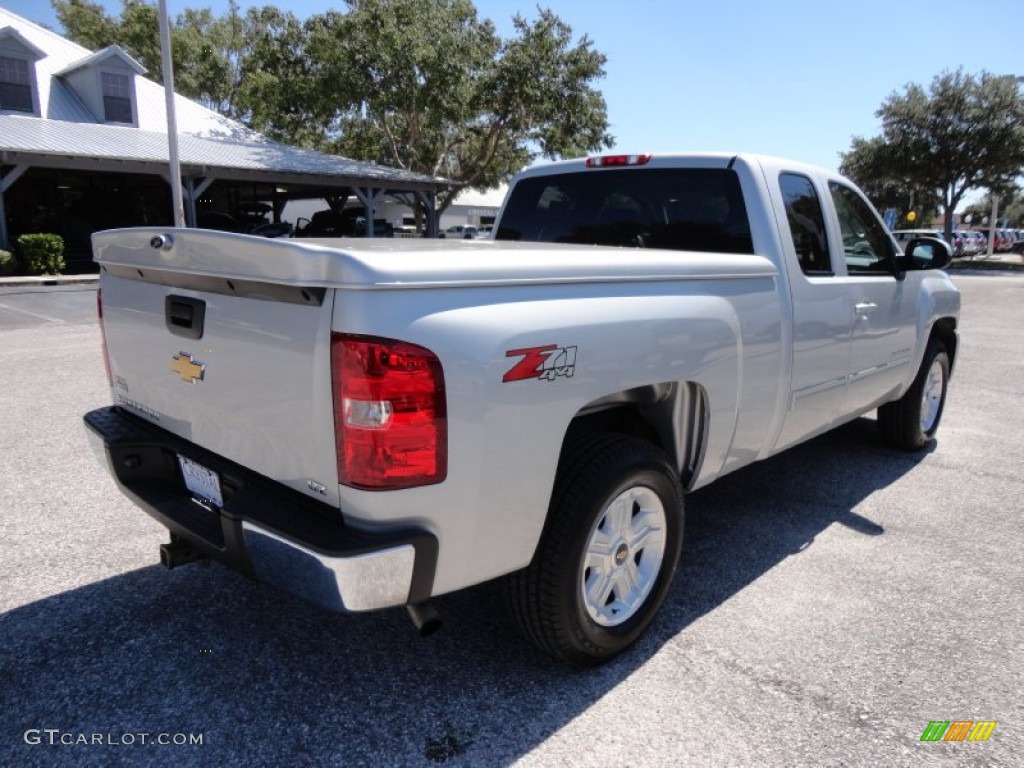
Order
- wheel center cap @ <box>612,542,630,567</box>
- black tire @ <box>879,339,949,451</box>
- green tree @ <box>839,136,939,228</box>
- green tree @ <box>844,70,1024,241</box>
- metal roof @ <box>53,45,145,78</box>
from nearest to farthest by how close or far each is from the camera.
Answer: wheel center cap @ <box>612,542,630,567</box> → black tire @ <box>879,339,949,451</box> → metal roof @ <box>53,45,145,78</box> → green tree @ <box>844,70,1024,241</box> → green tree @ <box>839,136,939,228</box>

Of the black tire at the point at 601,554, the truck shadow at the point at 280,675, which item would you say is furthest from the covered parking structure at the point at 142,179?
the black tire at the point at 601,554

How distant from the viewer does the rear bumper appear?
2.00 meters

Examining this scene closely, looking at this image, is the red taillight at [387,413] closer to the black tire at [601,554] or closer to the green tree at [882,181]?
the black tire at [601,554]

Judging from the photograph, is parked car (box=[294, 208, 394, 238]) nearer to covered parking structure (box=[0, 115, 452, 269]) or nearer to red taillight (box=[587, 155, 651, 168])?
covered parking structure (box=[0, 115, 452, 269])

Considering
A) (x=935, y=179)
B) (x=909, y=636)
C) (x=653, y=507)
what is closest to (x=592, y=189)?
(x=653, y=507)

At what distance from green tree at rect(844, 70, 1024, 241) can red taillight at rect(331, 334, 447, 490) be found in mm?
43452

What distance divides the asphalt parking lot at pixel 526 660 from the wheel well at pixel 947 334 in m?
1.50

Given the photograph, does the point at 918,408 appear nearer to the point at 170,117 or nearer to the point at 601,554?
the point at 601,554

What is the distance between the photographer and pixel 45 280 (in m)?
18.1

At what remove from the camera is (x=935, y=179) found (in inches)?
1582

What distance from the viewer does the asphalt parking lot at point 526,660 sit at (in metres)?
2.32

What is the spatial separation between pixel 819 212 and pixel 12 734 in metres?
4.08

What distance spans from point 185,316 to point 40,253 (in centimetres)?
2022

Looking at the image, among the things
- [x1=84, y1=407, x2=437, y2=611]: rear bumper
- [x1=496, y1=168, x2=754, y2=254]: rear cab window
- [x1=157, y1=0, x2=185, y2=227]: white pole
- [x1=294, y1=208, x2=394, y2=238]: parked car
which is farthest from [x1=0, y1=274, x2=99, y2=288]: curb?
[x1=84, y1=407, x2=437, y2=611]: rear bumper
